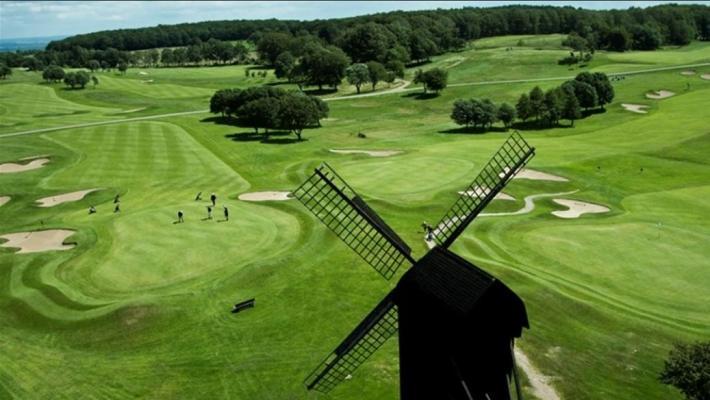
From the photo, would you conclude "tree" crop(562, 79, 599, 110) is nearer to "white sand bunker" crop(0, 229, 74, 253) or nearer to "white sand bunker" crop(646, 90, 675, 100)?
"white sand bunker" crop(646, 90, 675, 100)

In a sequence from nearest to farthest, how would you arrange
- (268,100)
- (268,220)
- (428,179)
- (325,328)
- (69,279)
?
(325,328), (69,279), (268,220), (428,179), (268,100)

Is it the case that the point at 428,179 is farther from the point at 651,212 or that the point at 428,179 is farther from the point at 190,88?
the point at 190,88

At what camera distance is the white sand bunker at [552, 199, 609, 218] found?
160ft

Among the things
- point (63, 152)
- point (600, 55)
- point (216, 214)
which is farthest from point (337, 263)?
point (600, 55)

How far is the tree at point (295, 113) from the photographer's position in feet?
288

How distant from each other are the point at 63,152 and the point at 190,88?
85.6 metres

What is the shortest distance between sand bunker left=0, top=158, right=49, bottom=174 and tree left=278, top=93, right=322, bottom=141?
1397 inches

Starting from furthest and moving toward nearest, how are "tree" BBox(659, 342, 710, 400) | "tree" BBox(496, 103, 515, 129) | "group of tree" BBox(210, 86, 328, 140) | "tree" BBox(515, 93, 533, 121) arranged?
"tree" BBox(515, 93, 533, 121)
"tree" BBox(496, 103, 515, 129)
"group of tree" BBox(210, 86, 328, 140)
"tree" BBox(659, 342, 710, 400)

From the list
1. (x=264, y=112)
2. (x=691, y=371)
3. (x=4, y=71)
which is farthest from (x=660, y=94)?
(x=4, y=71)

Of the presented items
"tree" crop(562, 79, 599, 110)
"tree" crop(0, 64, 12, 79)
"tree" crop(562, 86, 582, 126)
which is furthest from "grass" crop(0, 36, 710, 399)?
"tree" crop(0, 64, 12, 79)

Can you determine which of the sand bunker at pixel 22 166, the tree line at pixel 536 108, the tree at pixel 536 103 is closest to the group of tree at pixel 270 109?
the tree line at pixel 536 108

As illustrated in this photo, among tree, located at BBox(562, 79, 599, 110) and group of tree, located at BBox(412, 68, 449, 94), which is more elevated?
group of tree, located at BBox(412, 68, 449, 94)

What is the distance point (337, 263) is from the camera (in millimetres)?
37312

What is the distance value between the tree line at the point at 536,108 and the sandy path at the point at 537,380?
239ft
